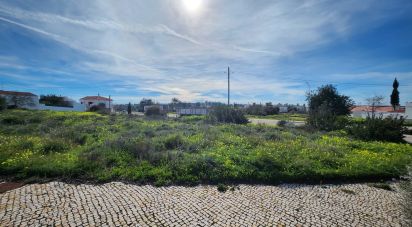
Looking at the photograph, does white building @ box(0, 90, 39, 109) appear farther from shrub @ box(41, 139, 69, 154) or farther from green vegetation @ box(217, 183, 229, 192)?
green vegetation @ box(217, 183, 229, 192)

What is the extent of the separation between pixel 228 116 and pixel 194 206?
60.3 ft

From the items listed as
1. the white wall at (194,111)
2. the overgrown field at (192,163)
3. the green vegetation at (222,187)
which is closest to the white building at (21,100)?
the white wall at (194,111)

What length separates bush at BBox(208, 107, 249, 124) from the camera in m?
22.2

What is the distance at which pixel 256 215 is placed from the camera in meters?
4.18

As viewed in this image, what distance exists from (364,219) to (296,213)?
1.28 m

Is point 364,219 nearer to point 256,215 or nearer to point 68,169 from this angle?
point 256,215

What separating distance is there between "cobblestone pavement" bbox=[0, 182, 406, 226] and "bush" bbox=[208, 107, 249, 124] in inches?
651

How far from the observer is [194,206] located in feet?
14.8

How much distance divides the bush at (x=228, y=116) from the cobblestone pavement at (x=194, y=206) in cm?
1653

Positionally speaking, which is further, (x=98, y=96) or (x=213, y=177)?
(x=98, y=96)

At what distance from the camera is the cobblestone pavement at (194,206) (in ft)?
13.0

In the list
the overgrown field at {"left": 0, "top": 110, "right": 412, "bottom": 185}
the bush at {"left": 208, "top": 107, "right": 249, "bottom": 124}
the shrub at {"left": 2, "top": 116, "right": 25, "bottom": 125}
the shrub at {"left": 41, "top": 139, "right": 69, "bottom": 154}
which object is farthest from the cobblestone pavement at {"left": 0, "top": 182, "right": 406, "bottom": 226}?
the bush at {"left": 208, "top": 107, "right": 249, "bottom": 124}

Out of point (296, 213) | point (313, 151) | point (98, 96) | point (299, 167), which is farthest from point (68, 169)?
point (98, 96)

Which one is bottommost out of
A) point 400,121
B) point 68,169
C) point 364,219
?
point 364,219
